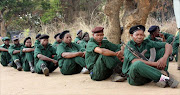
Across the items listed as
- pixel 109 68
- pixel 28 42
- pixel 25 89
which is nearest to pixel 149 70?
pixel 109 68

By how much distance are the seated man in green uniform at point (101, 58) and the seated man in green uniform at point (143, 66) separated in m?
0.36

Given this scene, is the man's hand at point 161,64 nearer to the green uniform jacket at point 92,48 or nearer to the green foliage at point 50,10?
the green uniform jacket at point 92,48

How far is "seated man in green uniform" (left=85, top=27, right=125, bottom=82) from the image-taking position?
462 centimetres

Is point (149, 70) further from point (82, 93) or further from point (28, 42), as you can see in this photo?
point (28, 42)

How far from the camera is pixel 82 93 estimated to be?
385cm

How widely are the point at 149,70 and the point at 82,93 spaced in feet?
4.11

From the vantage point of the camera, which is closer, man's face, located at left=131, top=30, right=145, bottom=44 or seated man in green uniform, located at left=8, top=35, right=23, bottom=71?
man's face, located at left=131, top=30, right=145, bottom=44

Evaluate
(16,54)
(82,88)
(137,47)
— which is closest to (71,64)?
(82,88)

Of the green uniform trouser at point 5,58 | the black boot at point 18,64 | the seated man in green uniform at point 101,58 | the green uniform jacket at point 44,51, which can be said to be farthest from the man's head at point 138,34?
the green uniform trouser at point 5,58

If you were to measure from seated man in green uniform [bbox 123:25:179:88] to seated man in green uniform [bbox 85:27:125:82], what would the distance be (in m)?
0.36

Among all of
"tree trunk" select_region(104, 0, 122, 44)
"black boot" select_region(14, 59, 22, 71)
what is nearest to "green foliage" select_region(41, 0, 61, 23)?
"tree trunk" select_region(104, 0, 122, 44)

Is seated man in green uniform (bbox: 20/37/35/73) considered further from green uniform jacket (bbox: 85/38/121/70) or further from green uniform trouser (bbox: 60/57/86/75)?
green uniform jacket (bbox: 85/38/121/70)

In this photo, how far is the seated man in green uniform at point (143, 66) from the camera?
3871 millimetres

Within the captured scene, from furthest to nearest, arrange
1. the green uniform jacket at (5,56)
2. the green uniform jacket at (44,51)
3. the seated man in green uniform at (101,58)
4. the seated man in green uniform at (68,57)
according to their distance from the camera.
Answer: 1. the green uniform jacket at (5,56)
2. the green uniform jacket at (44,51)
3. the seated man in green uniform at (68,57)
4. the seated man in green uniform at (101,58)
